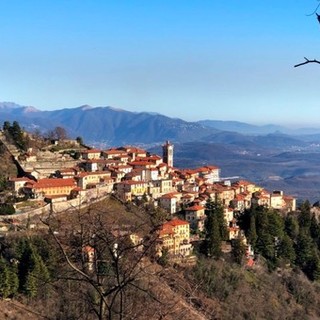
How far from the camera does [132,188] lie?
33.1 metres

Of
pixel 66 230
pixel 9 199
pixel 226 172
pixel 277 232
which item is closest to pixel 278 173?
pixel 226 172

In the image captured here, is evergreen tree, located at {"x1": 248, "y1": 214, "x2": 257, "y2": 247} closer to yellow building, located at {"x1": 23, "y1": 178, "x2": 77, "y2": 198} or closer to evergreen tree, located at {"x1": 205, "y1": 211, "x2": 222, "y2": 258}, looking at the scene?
evergreen tree, located at {"x1": 205, "y1": 211, "x2": 222, "y2": 258}

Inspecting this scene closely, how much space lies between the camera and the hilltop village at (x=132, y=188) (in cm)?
2942

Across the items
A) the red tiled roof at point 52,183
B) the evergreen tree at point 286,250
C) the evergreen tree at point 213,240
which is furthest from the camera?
the evergreen tree at point 286,250

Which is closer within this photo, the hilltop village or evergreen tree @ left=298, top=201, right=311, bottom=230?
the hilltop village

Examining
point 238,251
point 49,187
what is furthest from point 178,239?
point 49,187

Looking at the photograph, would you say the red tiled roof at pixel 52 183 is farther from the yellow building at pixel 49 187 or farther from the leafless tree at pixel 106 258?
the leafless tree at pixel 106 258

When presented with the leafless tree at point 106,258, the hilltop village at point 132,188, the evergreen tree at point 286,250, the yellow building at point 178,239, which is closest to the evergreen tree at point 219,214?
the hilltop village at point 132,188

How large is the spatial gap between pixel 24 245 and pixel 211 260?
11.2 metres

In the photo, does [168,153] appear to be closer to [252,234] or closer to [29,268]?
[252,234]

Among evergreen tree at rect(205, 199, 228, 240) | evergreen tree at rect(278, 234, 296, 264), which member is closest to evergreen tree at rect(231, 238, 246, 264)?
evergreen tree at rect(205, 199, 228, 240)

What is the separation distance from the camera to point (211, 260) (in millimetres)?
29344

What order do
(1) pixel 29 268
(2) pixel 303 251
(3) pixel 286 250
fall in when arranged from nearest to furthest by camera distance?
(1) pixel 29 268, (3) pixel 286 250, (2) pixel 303 251

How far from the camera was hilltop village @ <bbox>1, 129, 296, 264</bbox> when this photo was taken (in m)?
29.4
